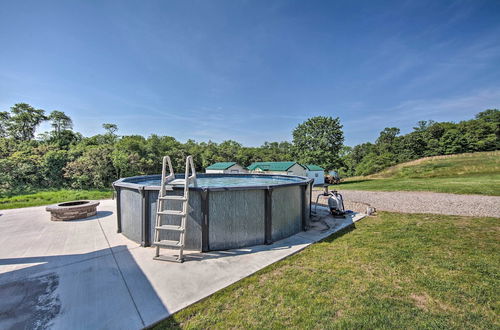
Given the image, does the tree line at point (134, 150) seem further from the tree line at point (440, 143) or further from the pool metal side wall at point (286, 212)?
the pool metal side wall at point (286, 212)

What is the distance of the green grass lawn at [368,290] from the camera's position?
211 centimetres

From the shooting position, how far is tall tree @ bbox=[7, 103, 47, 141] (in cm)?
3844

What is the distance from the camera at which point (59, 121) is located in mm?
43469

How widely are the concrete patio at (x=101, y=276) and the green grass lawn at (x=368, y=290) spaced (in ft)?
1.13

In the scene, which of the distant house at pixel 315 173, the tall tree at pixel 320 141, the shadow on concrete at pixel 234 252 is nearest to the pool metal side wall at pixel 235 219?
the shadow on concrete at pixel 234 252

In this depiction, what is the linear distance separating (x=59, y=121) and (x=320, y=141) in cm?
5609

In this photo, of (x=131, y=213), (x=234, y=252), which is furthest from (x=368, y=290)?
(x=131, y=213)

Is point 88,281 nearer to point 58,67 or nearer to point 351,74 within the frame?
point 58,67

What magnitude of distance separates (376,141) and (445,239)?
63920 millimetres

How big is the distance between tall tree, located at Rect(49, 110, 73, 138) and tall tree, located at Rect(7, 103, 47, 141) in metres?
1.54

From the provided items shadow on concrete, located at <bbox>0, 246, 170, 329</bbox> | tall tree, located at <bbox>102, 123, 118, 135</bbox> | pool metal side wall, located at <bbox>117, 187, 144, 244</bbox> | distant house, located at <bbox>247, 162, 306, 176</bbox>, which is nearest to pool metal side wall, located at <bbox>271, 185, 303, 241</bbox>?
shadow on concrete, located at <bbox>0, 246, 170, 329</bbox>

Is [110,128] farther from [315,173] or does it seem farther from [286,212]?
Result: [286,212]

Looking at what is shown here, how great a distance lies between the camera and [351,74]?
15078 millimetres

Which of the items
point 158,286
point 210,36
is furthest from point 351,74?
point 158,286
